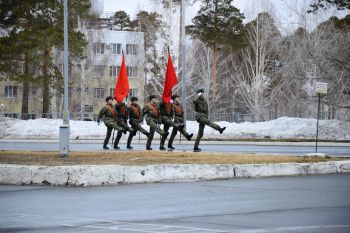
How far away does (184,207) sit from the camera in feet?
37.6

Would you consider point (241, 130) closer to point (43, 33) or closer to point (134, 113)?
point (43, 33)

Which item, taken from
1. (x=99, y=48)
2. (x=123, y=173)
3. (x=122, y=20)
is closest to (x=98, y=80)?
(x=99, y=48)

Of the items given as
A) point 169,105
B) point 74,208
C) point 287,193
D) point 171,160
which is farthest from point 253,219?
point 169,105

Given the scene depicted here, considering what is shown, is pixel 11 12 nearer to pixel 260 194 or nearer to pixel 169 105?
pixel 169 105

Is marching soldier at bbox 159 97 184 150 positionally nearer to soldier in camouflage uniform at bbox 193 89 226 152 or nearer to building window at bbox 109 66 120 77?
soldier in camouflage uniform at bbox 193 89 226 152

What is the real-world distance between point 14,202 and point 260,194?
3938 mm

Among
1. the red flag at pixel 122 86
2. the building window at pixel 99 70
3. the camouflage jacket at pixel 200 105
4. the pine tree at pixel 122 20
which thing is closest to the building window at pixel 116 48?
the building window at pixel 99 70

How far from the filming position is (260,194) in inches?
530

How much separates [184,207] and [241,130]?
32.6 meters

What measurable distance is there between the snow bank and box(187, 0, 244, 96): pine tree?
27214 mm

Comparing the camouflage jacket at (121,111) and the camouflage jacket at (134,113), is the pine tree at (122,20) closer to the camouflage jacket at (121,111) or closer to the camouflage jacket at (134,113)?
the camouflage jacket at (121,111)

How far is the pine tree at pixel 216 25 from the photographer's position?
7344 cm

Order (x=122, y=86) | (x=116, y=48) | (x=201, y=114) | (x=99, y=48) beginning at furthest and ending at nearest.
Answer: (x=116, y=48) → (x=99, y=48) → (x=122, y=86) → (x=201, y=114)

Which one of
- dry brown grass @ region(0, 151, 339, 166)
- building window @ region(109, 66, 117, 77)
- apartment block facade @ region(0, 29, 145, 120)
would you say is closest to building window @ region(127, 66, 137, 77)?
apartment block facade @ region(0, 29, 145, 120)
